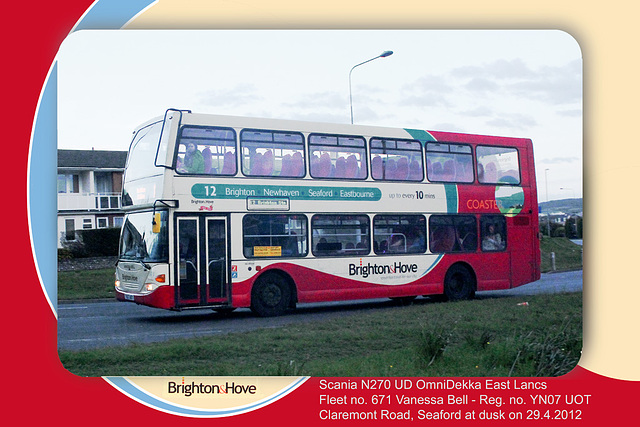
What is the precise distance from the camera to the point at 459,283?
857 centimetres

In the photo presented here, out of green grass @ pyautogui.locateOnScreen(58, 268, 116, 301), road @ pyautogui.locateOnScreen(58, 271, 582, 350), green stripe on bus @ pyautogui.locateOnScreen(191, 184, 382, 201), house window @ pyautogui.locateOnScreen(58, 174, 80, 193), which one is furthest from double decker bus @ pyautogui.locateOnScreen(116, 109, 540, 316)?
house window @ pyautogui.locateOnScreen(58, 174, 80, 193)

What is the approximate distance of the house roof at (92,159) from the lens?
6.58m

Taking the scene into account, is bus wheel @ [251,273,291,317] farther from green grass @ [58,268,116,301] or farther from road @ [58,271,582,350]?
green grass @ [58,268,116,301]

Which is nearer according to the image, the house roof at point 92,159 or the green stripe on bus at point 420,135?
the house roof at point 92,159

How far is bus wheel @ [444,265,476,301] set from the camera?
835 cm

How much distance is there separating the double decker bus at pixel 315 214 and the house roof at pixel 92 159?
0.21m

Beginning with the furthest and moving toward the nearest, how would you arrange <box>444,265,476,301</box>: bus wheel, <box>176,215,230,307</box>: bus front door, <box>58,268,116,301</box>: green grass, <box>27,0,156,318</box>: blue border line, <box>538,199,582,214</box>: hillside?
<box>444,265,476,301</box>: bus wheel → <box>176,215,230,307</box>: bus front door → <box>538,199,582,214</box>: hillside → <box>58,268,116,301</box>: green grass → <box>27,0,156,318</box>: blue border line

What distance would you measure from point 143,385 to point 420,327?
283cm

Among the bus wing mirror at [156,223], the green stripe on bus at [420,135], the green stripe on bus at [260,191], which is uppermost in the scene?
the green stripe on bus at [420,135]

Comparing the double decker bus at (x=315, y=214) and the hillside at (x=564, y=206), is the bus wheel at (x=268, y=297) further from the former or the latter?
the hillside at (x=564, y=206)

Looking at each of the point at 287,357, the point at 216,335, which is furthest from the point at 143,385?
the point at 287,357

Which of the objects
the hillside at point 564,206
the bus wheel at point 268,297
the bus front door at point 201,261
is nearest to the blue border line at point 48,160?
the bus front door at point 201,261

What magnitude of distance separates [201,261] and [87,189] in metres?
1.62

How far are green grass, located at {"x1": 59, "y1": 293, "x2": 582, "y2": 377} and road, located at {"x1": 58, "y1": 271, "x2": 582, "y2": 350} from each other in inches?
5.9
